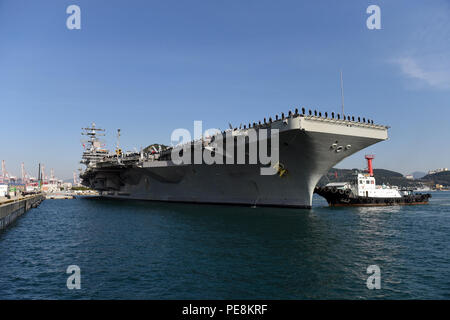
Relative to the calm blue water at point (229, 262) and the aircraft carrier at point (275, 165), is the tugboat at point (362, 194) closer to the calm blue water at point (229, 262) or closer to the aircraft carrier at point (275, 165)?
the aircraft carrier at point (275, 165)

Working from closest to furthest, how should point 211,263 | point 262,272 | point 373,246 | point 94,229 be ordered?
1. point 262,272
2. point 211,263
3. point 373,246
4. point 94,229

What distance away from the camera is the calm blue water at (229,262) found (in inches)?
349

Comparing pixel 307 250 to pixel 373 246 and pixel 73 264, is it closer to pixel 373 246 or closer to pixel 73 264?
pixel 373 246

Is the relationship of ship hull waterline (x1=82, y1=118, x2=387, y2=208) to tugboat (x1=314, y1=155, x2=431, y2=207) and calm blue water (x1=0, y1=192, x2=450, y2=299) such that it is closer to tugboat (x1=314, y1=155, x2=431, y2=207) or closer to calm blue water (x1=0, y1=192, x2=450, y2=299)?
calm blue water (x1=0, y1=192, x2=450, y2=299)

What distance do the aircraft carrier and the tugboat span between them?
12.4 metres

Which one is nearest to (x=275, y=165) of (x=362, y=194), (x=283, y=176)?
(x=283, y=176)

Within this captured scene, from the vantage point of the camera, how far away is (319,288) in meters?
8.94

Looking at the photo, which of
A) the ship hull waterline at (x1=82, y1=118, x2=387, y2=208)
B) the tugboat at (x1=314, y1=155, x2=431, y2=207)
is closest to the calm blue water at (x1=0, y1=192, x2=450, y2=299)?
the ship hull waterline at (x1=82, y1=118, x2=387, y2=208)

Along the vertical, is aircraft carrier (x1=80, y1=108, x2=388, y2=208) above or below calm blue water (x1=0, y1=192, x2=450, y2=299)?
above

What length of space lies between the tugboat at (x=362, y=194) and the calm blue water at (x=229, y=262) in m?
18.6

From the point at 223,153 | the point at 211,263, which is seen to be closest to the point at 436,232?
the point at 211,263

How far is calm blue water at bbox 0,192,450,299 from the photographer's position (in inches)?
349
